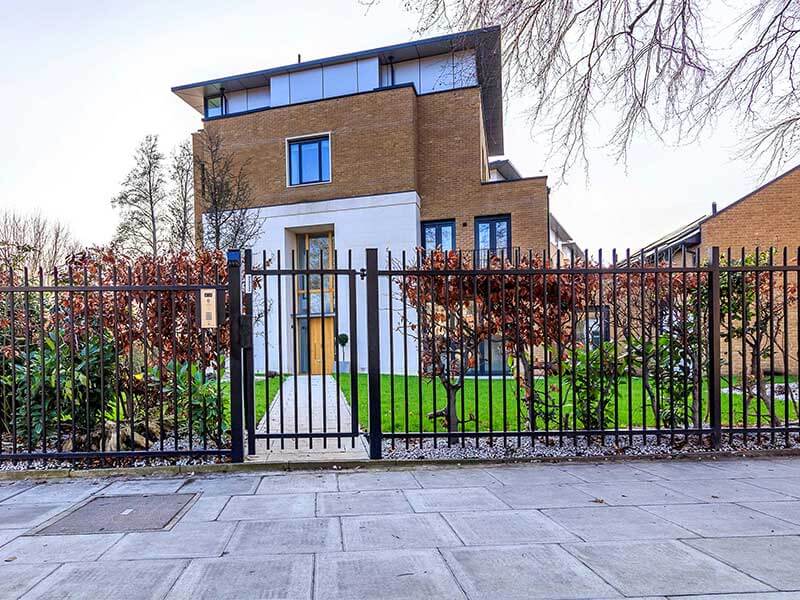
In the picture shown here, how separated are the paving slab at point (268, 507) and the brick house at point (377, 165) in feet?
39.6

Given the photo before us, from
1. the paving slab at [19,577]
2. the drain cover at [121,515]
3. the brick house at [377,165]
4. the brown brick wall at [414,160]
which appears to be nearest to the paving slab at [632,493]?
the drain cover at [121,515]

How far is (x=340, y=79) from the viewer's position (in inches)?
724

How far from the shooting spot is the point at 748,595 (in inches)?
97.1

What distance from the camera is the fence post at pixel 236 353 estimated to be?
493 cm

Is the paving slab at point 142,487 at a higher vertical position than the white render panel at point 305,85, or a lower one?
lower

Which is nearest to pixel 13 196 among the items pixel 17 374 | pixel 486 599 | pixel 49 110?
pixel 49 110

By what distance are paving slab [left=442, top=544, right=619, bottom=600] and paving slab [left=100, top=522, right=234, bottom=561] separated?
1.42 m

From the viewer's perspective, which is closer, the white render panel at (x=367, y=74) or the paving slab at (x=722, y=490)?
the paving slab at (x=722, y=490)

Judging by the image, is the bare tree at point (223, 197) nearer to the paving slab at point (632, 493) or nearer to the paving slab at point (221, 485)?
the paving slab at point (221, 485)

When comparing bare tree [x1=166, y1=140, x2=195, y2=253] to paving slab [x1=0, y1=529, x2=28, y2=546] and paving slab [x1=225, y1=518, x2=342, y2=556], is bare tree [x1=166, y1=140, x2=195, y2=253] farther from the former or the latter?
paving slab [x1=225, y1=518, x2=342, y2=556]

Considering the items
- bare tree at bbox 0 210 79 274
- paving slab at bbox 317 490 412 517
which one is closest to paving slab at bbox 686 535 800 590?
paving slab at bbox 317 490 412 517

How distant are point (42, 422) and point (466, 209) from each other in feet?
44.7

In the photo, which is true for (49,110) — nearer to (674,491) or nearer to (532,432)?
(532,432)

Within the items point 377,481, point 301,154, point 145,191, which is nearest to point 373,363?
point 377,481
